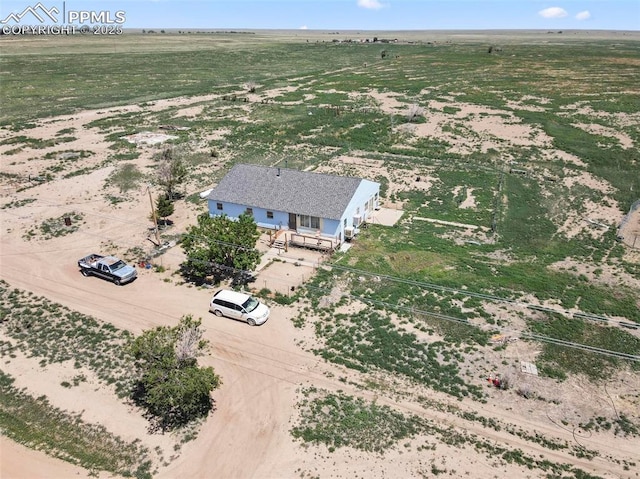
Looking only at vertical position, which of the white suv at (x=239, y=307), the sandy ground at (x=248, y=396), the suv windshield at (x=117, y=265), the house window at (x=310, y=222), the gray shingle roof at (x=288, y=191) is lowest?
the sandy ground at (x=248, y=396)

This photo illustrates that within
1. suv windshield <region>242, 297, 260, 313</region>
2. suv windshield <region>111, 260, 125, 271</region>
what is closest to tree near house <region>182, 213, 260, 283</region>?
suv windshield <region>242, 297, 260, 313</region>

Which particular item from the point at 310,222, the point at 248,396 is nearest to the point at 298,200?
the point at 310,222

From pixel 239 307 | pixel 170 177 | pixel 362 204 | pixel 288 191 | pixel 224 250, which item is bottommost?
pixel 239 307

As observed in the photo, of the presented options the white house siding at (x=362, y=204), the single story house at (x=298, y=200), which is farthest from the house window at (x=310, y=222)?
the white house siding at (x=362, y=204)

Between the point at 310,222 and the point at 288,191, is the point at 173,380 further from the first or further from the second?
the point at 288,191

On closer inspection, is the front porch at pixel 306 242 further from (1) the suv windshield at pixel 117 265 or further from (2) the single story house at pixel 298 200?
(1) the suv windshield at pixel 117 265

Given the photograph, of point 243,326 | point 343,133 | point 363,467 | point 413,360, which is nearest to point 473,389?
point 413,360
